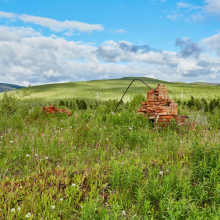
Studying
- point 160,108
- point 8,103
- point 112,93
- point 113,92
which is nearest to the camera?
point 160,108

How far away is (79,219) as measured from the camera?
2980mm

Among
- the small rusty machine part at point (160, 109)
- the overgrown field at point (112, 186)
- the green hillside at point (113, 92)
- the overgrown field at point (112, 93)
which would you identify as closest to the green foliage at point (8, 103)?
the overgrown field at point (112, 186)

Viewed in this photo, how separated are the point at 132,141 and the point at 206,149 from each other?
2274mm

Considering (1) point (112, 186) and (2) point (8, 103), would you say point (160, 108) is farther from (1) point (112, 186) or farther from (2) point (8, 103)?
(2) point (8, 103)

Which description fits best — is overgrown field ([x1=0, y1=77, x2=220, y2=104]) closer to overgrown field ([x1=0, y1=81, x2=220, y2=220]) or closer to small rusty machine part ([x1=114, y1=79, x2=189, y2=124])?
small rusty machine part ([x1=114, y1=79, x2=189, y2=124])

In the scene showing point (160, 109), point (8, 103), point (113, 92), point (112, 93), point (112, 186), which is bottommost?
point (112, 186)

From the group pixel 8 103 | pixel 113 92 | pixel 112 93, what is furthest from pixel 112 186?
pixel 113 92

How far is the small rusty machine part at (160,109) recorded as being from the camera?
873cm

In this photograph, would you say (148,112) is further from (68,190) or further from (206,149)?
(68,190)

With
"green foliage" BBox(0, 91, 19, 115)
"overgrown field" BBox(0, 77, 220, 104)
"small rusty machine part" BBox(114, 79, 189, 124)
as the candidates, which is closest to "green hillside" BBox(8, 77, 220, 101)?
"overgrown field" BBox(0, 77, 220, 104)

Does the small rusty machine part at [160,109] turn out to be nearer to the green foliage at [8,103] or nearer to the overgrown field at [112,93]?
the green foliage at [8,103]

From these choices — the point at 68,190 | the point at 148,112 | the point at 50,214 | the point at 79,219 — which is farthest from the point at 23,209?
the point at 148,112

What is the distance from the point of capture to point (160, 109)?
8789mm

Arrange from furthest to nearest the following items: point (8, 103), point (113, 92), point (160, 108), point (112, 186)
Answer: point (113, 92) < point (8, 103) < point (160, 108) < point (112, 186)
